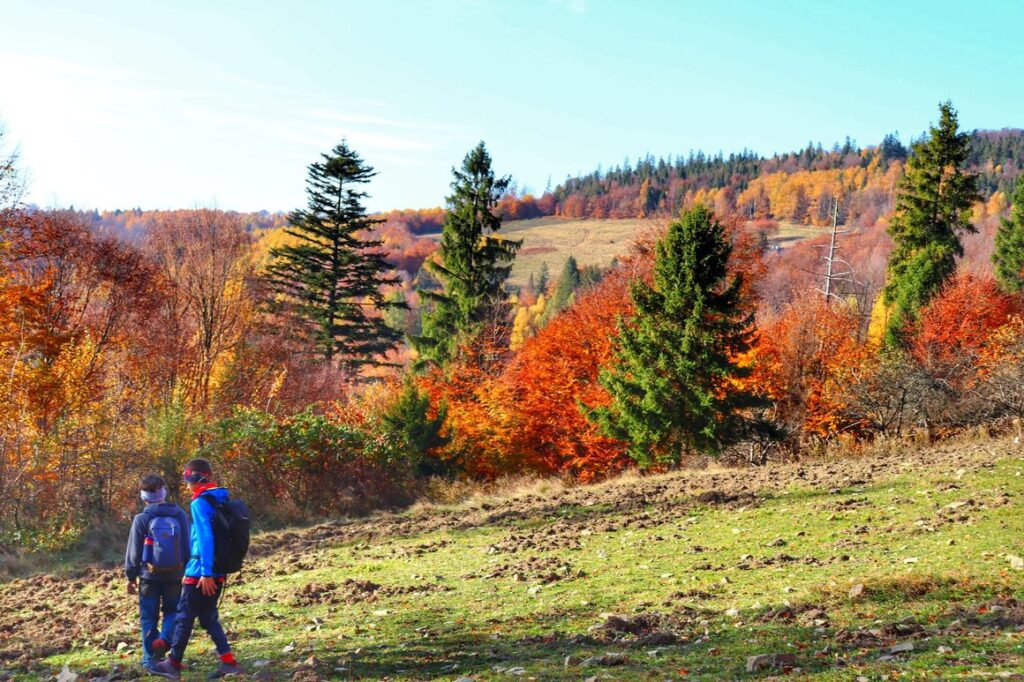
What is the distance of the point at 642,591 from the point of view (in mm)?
9922

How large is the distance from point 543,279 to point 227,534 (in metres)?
124

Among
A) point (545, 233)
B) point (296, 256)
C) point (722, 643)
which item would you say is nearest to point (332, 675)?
point (722, 643)

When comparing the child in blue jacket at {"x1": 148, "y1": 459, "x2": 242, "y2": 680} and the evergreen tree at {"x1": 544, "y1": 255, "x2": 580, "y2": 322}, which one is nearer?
the child in blue jacket at {"x1": 148, "y1": 459, "x2": 242, "y2": 680}

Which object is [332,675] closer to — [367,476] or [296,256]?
[367,476]

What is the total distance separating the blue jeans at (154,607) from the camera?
788 cm

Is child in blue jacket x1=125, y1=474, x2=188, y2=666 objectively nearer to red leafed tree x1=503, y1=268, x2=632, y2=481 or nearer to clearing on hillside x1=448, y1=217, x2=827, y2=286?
red leafed tree x1=503, y1=268, x2=632, y2=481

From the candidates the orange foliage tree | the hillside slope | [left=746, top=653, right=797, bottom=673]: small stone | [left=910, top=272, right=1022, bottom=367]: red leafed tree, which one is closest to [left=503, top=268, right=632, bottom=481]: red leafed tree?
the orange foliage tree

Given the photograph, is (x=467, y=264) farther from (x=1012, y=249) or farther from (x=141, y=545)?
(x=1012, y=249)

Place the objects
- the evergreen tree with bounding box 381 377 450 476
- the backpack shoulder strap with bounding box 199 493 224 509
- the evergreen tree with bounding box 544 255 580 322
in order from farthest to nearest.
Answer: the evergreen tree with bounding box 544 255 580 322 → the evergreen tree with bounding box 381 377 450 476 → the backpack shoulder strap with bounding box 199 493 224 509

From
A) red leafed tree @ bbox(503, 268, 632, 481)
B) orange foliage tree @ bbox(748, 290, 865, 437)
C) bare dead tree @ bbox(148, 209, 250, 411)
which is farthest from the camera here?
bare dead tree @ bbox(148, 209, 250, 411)

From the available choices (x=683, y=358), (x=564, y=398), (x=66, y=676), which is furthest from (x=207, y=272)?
(x=66, y=676)

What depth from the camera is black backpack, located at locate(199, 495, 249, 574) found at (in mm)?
7582

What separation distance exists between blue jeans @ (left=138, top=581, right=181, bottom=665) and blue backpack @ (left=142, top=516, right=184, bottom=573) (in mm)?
207

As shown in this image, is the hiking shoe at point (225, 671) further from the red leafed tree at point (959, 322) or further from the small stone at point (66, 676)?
the red leafed tree at point (959, 322)
